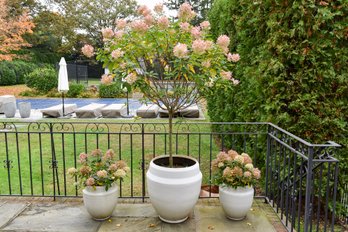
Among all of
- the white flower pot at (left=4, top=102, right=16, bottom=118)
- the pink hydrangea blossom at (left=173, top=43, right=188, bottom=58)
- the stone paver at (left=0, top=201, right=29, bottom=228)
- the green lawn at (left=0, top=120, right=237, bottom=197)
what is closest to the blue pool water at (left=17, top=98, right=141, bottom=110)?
the white flower pot at (left=4, top=102, right=16, bottom=118)

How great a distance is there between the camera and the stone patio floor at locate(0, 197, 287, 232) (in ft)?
8.99

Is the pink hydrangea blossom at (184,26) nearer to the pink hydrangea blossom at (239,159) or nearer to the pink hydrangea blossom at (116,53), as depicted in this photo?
the pink hydrangea blossom at (116,53)

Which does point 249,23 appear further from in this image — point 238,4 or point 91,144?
point 91,144

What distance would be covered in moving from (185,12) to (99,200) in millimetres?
1804

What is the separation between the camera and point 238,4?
4562mm

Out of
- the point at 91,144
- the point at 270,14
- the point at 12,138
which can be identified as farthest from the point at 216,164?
the point at 12,138

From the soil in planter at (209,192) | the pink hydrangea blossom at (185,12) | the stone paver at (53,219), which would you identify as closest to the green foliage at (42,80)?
the stone paver at (53,219)

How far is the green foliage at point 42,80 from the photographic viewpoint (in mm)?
15602

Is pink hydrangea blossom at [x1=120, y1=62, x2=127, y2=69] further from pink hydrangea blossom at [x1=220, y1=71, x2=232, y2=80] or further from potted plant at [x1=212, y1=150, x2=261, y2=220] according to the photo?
potted plant at [x1=212, y1=150, x2=261, y2=220]

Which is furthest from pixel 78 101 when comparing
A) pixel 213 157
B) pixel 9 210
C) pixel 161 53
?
pixel 161 53

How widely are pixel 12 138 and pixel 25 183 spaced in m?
3.16

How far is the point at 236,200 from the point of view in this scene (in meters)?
2.78

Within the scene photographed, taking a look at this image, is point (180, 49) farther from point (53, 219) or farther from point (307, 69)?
point (53, 219)

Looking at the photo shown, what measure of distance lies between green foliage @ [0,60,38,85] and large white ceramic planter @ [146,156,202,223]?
67.6ft
